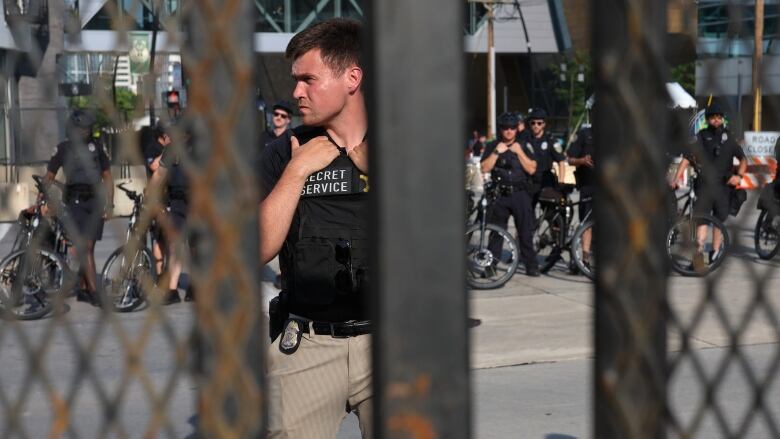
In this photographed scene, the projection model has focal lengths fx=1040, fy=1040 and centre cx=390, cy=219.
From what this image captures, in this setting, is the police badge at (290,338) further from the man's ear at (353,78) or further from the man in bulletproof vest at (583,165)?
the man in bulletproof vest at (583,165)

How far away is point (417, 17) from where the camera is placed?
128 cm

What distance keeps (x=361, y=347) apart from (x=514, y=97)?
55619 mm

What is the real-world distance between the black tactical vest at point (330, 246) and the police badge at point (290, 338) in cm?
5

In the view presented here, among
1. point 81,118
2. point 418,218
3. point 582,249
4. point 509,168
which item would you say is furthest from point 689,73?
point 509,168

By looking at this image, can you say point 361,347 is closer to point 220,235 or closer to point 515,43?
point 220,235

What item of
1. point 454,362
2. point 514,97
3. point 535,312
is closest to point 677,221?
point 454,362

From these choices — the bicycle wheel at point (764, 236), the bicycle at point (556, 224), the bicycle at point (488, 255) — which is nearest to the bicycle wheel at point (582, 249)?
the bicycle at point (556, 224)

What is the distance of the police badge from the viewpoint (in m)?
3.15

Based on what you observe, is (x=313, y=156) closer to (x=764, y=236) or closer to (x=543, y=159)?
(x=543, y=159)

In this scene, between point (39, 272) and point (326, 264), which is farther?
point (39, 272)

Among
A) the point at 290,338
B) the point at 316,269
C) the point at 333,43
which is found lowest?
the point at 290,338

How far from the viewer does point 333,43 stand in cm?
318

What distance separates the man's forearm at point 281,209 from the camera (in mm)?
2996

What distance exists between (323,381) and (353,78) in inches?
36.7
